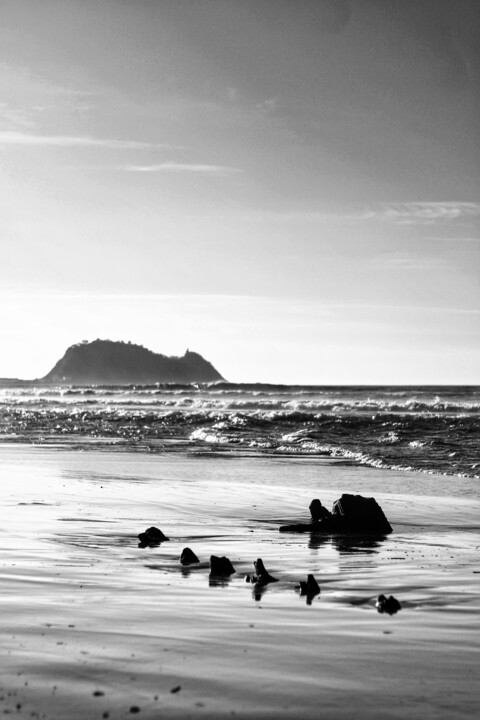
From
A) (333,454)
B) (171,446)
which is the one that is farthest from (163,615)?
(171,446)

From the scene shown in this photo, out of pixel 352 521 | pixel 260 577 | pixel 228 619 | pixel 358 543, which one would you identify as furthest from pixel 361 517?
pixel 228 619

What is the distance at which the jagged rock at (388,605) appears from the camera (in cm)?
708

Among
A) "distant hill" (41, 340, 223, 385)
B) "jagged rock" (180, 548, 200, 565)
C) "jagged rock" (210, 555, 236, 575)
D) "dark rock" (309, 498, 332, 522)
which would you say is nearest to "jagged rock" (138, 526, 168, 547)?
"jagged rock" (180, 548, 200, 565)

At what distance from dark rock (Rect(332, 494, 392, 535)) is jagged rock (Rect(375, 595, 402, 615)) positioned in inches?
188

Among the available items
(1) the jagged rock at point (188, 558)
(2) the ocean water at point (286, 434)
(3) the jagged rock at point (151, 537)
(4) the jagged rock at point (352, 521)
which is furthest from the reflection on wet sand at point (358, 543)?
(2) the ocean water at point (286, 434)

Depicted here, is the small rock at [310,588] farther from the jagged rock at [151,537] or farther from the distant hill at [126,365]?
the distant hill at [126,365]

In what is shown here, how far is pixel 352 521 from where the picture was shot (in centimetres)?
1209

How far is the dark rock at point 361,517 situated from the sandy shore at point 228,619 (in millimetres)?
301

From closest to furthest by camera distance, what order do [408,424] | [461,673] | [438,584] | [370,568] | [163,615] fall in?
1. [461,673]
2. [163,615]
3. [438,584]
4. [370,568]
5. [408,424]

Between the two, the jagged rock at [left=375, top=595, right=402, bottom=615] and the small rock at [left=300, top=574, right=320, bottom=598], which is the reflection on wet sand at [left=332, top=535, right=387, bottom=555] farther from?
the jagged rock at [left=375, top=595, right=402, bottom=615]

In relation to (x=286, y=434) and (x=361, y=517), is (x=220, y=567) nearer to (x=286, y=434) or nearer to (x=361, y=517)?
(x=361, y=517)

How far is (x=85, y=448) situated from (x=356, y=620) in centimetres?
2221

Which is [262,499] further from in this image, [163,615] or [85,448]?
[85,448]

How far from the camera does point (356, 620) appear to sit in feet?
22.1
